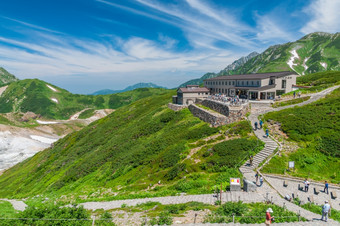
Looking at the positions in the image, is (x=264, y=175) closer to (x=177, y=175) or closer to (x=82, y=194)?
(x=177, y=175)

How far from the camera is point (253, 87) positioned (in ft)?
186

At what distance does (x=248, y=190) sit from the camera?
20.9 meters

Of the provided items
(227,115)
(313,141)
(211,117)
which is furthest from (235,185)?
(211,117)

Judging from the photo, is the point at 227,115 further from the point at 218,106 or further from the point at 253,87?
the point at 253,87

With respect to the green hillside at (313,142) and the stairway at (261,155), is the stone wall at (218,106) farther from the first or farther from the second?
the stairway at (261,155)

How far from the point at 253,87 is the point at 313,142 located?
3116 centimetres

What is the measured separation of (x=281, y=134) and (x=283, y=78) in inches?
1153

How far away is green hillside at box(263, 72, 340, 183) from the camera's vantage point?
2395 cm

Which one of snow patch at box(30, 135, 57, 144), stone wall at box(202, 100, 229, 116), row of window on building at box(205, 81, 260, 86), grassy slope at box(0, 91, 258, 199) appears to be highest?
row of window on building at box(205, 81, 260, 86)

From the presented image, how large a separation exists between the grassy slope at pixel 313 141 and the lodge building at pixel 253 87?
16.7 m

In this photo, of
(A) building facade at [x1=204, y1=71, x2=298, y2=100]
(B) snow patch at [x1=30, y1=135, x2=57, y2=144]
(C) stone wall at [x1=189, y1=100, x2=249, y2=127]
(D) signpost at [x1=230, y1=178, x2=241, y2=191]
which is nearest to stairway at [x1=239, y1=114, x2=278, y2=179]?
(D) signpost at [x1=230, y1=178, x2=241, y2=191]

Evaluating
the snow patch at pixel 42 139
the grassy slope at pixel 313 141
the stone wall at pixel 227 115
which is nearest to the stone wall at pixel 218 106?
the stone wall at pixel 227 115

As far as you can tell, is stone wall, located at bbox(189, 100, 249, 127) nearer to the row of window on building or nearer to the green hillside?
the green hillside

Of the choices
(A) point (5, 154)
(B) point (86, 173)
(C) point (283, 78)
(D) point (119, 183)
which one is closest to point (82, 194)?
(D) point (119, 183)
